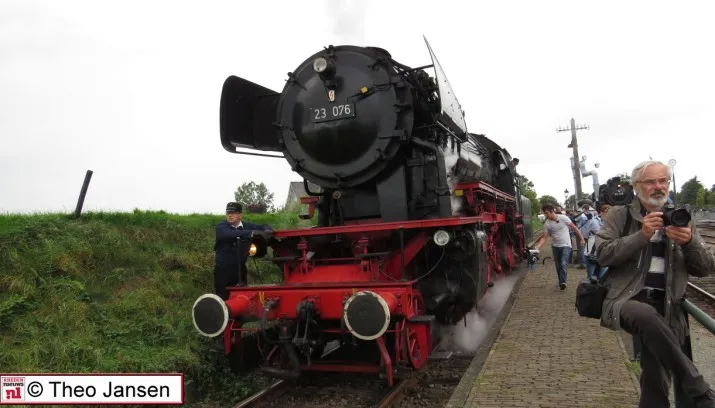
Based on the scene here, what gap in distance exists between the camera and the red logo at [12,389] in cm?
392

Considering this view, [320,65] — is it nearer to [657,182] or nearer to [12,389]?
[657,182]

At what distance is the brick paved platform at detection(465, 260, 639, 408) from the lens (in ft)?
12.8

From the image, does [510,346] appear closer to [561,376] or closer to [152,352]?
[561,376]

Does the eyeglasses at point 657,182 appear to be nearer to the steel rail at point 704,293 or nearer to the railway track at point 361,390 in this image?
the railway track at point 361,390

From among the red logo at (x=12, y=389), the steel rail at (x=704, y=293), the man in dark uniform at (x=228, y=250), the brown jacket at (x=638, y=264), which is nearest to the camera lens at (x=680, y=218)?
the brown jacket at (x=638, y=264)

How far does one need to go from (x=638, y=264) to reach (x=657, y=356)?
49 centimetres

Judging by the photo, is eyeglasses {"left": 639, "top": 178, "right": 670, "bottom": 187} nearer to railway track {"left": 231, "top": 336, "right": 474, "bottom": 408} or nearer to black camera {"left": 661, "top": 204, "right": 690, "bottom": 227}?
black camera {"left": 661, "top": 204, "right": 690, "bottom": 227}

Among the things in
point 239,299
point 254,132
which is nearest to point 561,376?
point 239,299

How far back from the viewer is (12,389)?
4008mm

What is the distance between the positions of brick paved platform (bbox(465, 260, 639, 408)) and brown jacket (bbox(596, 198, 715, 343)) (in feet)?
4.21

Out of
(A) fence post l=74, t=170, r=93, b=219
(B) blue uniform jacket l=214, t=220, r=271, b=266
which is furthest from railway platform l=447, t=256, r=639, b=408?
(A) fence post l=74, t=170, r=93, b=219

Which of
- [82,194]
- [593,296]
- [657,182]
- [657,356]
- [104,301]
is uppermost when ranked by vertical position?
[82,194]

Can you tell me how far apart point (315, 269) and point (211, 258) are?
3.29 meters

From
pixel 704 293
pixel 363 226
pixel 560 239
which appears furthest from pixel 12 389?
pixel 704 293
